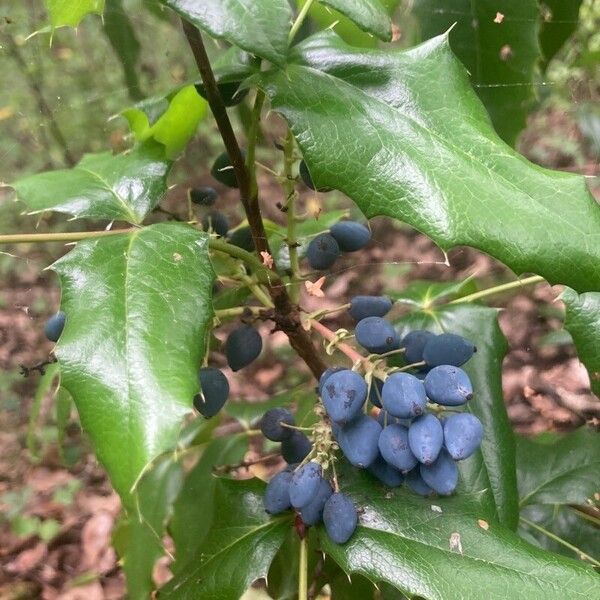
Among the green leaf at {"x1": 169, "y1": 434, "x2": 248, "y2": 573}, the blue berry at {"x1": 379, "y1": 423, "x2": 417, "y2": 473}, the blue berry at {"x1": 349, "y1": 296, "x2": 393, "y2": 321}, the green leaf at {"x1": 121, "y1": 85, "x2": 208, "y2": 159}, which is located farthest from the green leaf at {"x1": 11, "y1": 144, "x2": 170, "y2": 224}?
the green leaf at {"x1": 169, "y1": 434, "x2": 248, "y2": 573}

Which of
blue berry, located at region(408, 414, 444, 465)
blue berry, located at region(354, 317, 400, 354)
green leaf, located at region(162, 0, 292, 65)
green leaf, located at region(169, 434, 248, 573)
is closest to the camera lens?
green leaf, located at region(162, 0, 292, 65)

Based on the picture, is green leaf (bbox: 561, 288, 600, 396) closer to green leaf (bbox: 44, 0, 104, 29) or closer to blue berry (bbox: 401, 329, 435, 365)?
blue berry (bbox: 401, 329, 435, 365)

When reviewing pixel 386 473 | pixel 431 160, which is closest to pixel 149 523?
pixel 386 473

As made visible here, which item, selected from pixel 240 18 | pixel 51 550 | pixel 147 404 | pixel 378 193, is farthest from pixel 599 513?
pixel 51 550

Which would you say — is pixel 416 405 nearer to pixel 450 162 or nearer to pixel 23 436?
pixel 450 162

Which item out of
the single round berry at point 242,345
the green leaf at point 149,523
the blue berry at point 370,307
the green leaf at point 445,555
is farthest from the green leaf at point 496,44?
the green leaf at point 149,523

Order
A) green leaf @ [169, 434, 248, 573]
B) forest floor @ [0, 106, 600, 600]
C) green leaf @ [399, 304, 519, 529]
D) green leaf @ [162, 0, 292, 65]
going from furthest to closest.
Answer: forest floor @ [0, 106, 600, 600], green leaf @ [169, 434, 248, 573], green leaf @ [399, 304, 519, 529], green leaf @ [162, 0, 292, 65]

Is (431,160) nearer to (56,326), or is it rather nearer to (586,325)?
(586,325)
